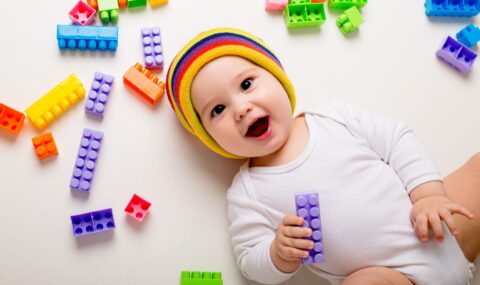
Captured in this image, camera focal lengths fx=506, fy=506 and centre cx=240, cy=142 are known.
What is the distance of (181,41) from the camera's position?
1.25 metres

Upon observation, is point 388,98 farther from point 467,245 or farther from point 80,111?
point 80,111

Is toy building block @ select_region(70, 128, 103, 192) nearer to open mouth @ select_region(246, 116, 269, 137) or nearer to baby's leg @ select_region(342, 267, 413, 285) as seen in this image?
open mouth @ select_region(246, 116, 269, 137)

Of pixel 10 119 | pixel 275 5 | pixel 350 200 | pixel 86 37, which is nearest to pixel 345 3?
pixel 275 5

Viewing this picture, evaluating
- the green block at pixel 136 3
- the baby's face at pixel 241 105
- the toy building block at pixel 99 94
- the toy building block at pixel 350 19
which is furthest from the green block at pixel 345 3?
the toy building block at pixel 99 94

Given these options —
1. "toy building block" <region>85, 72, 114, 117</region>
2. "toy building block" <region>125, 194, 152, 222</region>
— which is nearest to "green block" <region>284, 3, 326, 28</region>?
"toy building block" <region>85, 72, 114, 117</region>

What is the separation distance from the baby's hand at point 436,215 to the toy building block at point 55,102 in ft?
2.59

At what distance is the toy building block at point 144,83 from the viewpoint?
119cm

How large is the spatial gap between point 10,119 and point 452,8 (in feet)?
3.70

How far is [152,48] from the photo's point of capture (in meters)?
1.22

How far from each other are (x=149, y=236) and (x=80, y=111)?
34 cm

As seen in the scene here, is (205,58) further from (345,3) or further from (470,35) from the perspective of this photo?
(470,35)

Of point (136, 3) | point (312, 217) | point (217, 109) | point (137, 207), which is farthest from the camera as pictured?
point (136, 3)

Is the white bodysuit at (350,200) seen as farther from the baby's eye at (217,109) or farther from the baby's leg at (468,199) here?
the baby's eye at (217,109)

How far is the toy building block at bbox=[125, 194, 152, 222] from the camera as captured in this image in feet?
3.70
